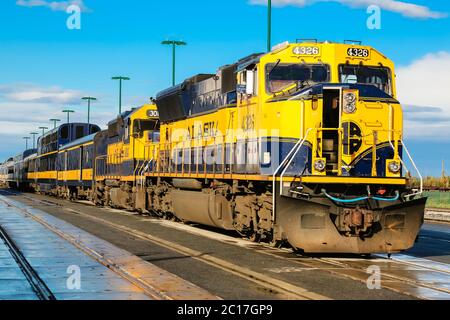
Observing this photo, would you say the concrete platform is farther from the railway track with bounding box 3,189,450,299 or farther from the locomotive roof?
the locomotive roof

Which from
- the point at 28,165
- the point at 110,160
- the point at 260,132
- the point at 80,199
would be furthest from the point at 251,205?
the point at 28,165

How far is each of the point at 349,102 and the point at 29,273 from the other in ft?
23.2

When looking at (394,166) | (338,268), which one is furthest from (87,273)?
(394,166)

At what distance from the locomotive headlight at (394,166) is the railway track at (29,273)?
7396 mm

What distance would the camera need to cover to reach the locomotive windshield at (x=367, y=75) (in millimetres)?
15070

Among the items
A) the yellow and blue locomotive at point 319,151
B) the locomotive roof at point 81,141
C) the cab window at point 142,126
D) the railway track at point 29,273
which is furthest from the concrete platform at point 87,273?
the locomotive roof at point 81,141

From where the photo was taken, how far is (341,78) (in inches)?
593

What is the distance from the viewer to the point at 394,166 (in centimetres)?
1423

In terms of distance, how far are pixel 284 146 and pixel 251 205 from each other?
2.37 meters

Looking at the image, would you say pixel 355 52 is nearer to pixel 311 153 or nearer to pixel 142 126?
pixel 311 153

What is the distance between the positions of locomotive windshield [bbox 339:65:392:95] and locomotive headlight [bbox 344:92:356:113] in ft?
3.60

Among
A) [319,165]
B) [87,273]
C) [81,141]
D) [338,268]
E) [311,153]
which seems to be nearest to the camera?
[87,273]

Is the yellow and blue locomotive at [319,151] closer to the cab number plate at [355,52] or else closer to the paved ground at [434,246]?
the cab number plate at [355,52]

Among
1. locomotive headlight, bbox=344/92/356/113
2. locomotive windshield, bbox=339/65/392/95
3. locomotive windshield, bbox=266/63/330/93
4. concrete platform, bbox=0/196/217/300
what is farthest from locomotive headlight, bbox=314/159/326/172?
concrete platform, bbox=0/196/217/300
